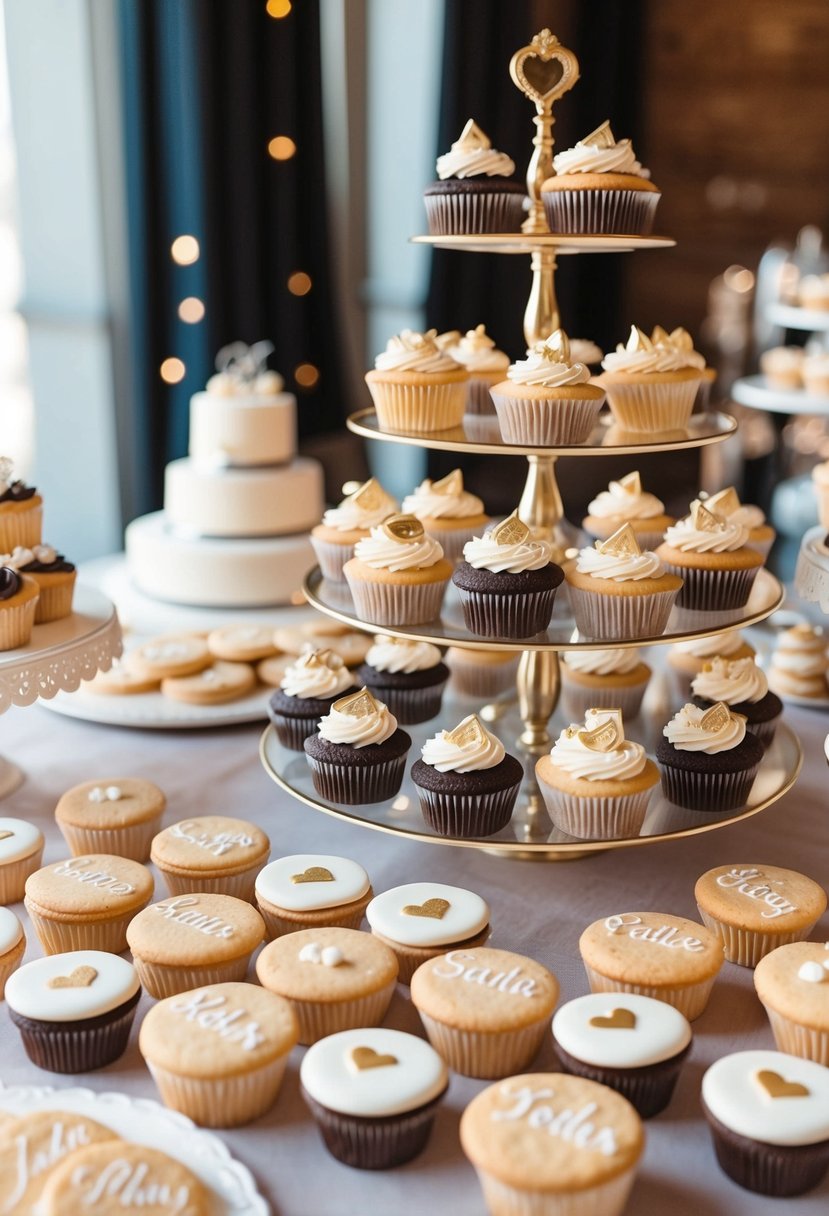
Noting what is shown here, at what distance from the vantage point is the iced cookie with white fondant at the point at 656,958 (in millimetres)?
1984

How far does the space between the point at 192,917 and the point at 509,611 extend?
0.81 meters

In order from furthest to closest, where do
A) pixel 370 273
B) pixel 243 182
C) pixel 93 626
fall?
pixel 370 273 < pixel 243 182 < pixel 93 626

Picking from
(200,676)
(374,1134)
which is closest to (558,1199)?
(374,1134)

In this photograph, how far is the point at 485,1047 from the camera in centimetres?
190

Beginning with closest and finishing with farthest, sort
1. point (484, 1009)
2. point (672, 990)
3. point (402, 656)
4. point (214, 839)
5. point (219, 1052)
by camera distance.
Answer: point (219, 1052) → point (484, 1009) → point (672, 990) → point (214, 839) → point (402, 656)

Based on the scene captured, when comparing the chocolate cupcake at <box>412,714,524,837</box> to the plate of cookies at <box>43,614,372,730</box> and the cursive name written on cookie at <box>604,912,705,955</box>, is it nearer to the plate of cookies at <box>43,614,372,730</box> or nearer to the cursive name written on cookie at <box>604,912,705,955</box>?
the cursive name written on cookie at <box>604,912,705,955</box>

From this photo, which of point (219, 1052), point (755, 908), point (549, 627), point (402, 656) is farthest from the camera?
point (402, 656)

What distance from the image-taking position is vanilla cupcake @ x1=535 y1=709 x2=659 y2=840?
2246 millimetres

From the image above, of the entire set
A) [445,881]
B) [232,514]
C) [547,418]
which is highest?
[547,418]

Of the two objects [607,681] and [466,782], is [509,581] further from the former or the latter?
[607,681]

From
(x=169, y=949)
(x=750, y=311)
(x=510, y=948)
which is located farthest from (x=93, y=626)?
(x=750, y=311)

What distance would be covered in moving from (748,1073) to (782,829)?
1079 millimetres

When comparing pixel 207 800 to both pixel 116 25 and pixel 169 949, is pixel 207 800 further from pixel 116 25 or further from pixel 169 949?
pixel 116 25

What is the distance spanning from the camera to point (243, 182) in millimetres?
4555
